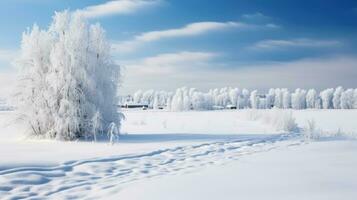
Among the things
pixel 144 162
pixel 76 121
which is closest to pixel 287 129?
pixel 76 121

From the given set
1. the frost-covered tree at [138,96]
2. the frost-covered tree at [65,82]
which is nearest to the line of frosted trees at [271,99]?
the frost-covered tree at [138,96]

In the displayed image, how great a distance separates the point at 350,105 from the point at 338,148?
450 ft

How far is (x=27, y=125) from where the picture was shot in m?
18.6

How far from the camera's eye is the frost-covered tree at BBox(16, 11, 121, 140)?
704 inches

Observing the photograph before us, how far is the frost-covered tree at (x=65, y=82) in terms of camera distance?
1788 centimetres

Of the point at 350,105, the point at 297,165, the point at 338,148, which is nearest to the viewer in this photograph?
the point at 297,165

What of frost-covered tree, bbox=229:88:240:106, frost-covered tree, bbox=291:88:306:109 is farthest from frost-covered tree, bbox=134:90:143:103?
frost-covered tree, bbox=291:88:306:109

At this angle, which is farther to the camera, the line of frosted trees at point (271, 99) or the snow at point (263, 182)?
the line of frosted trees at point (271, 99)

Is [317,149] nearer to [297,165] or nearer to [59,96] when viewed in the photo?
[297,165]

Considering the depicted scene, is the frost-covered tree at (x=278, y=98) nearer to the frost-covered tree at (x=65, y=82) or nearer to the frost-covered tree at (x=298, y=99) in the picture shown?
the frost-covered tree at (x=298, y=99)

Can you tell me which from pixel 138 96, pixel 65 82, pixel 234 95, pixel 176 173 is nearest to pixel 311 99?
pixel 234 95

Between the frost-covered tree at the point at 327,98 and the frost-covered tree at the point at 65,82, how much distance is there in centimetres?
14442

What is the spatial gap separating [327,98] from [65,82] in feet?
483

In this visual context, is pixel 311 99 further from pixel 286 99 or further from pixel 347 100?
pixel 347 100
